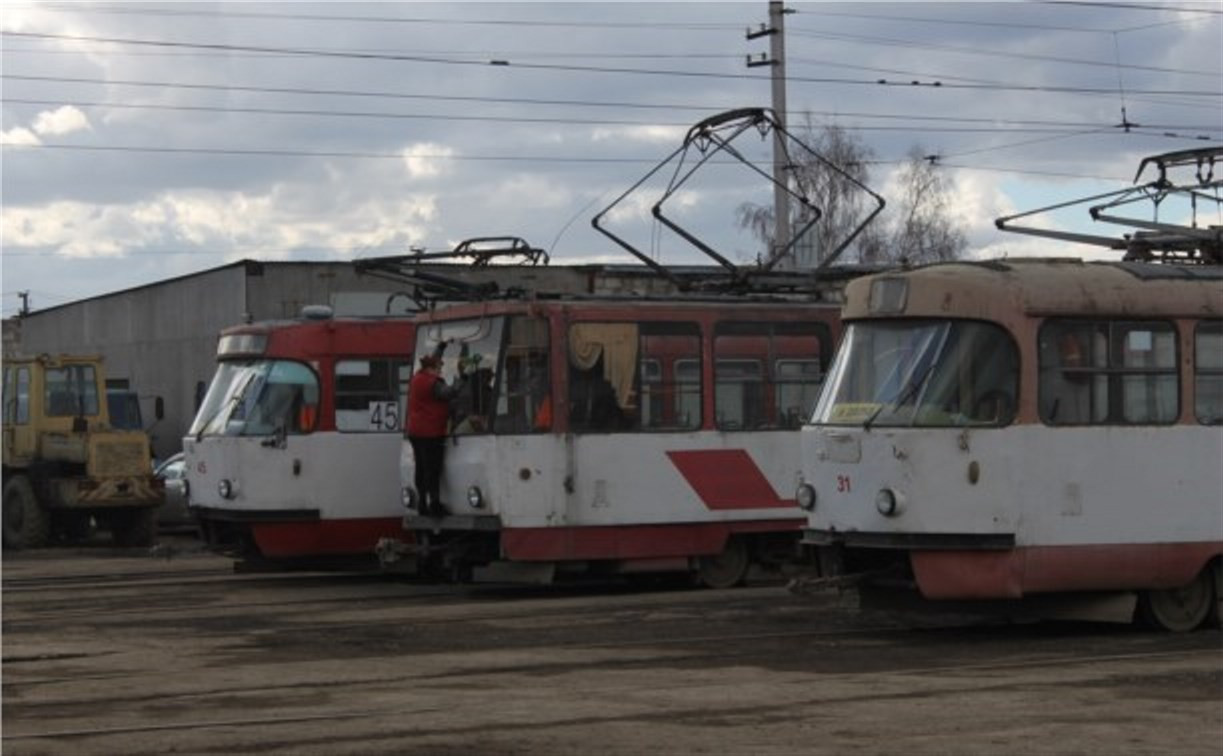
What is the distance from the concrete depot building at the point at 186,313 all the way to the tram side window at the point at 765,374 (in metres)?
10.8

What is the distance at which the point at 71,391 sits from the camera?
31562mm

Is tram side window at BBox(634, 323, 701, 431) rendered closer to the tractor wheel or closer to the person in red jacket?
the person in red jacket

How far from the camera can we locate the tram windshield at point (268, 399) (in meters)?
21.5

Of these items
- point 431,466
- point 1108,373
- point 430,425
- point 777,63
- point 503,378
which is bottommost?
point 431,466

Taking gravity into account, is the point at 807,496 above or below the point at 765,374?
below

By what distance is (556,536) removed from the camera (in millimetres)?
19172

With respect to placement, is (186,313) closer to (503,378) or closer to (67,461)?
(67,461)

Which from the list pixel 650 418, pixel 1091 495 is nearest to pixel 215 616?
pixel 650 418

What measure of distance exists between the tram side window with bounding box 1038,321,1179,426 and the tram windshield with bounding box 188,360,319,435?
8601mm

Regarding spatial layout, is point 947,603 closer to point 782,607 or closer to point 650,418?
point 782,607

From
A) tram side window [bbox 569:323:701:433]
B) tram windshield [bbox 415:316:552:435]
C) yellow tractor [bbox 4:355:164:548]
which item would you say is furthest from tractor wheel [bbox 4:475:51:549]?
tram side window [bbox 569:323:701:433]

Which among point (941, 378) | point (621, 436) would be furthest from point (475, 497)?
point (941, 378)

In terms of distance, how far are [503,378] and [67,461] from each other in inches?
536

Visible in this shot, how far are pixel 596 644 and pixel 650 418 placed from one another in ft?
14.5
